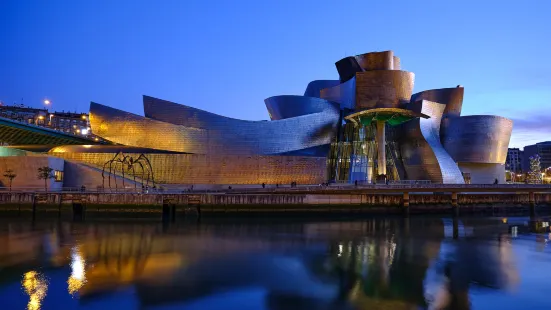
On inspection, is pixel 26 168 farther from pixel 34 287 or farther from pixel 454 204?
pixel 454 204

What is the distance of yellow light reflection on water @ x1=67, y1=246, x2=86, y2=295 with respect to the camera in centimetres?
1096

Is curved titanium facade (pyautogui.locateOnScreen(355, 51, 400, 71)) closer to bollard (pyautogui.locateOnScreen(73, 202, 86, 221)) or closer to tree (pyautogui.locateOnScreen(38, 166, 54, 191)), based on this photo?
bollard (pyautogui.locateOnScreen(73, 202, 86, 221))

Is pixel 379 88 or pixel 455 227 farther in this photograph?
pixel 379 88

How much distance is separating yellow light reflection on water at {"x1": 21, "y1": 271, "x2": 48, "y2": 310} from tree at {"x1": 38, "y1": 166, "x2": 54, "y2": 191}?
1830cm

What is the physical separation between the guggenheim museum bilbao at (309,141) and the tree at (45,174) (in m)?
1.37

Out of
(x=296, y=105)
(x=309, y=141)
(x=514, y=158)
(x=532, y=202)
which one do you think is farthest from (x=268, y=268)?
(x=514, y=158)

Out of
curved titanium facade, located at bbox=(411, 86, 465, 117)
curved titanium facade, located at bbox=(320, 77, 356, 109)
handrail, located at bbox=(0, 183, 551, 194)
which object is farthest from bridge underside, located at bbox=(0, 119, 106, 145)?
curved titanium facade, located at bbox=(411, 86, 465, 117)

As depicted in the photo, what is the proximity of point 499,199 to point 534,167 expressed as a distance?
4342cm

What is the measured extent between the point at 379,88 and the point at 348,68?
5.58 meters

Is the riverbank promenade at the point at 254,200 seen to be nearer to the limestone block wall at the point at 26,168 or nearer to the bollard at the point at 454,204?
the bollard at the point at 454,204

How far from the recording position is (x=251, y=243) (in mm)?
18000

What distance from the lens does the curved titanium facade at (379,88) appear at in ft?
132

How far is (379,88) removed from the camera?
40.2m

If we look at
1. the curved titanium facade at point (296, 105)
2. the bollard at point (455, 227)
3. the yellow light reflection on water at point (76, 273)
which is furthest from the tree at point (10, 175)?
the bollard at point (455, 227)
